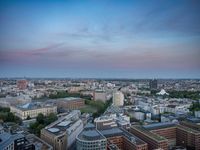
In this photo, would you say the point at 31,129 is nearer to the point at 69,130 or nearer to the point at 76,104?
the point at 69,130

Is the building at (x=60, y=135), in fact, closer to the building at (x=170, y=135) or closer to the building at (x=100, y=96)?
the building at (x=170, y=135)

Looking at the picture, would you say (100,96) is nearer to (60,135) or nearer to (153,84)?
(153,84)

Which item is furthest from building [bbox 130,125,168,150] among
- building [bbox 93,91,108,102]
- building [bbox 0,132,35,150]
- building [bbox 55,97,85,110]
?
building [bbox 93,91,108,102]

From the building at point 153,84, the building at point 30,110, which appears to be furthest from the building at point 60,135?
the building at point 153,84

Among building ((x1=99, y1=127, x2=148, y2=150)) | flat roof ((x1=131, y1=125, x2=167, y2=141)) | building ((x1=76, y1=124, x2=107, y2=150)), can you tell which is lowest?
building ((x1=99, y1=127, x2=148, y2=150))

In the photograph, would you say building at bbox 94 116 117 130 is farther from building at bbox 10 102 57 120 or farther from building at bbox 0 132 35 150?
building at bbox 10 102 57 120

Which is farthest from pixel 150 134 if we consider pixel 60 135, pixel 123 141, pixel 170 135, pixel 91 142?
pixel 60 135
